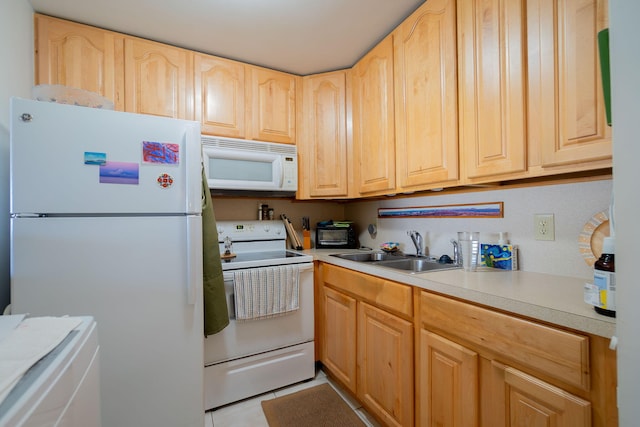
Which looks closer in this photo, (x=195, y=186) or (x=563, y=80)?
(x=563, y=80)

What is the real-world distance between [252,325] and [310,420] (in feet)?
2.01

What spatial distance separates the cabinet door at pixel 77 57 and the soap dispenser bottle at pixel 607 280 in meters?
2.28

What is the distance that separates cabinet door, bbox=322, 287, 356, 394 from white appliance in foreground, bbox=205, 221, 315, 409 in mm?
116

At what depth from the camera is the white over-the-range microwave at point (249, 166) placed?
6.09ft

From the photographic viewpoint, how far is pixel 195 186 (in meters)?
1.27

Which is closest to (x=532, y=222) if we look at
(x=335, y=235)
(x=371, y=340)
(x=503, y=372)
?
(x=503, y=372)

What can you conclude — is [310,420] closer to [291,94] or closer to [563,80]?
[563,80]

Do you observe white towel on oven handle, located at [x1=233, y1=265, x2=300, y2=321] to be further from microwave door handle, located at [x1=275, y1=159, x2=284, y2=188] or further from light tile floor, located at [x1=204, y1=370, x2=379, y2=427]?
microwave door handle, located at [x1=275, y1=159, x2=284, y2=188]

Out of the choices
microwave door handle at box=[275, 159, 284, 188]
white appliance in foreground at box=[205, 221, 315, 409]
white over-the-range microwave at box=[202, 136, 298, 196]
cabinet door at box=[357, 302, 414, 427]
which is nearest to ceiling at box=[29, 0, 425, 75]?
white over-the-range microwave at box=[202, 136, 298, 196]

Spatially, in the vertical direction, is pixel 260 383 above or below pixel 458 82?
below

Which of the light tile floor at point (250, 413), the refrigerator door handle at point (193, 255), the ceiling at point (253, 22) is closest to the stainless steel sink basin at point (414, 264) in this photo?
the light tile floor at point (250, 413)

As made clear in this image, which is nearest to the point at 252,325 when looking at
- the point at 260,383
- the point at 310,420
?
the point at 260,383

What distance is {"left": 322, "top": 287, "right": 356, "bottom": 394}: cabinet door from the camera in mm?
1605

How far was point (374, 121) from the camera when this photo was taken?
1.81 meters
